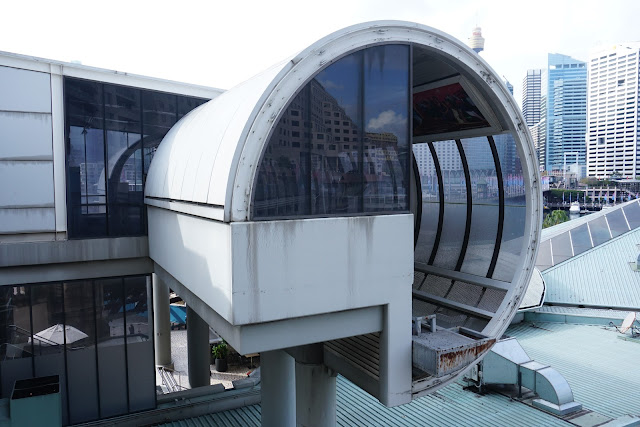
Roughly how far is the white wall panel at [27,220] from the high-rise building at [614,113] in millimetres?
156900

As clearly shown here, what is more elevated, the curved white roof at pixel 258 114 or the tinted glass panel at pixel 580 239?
the curved white roof at pixel 258 114

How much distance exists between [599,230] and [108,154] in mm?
26304

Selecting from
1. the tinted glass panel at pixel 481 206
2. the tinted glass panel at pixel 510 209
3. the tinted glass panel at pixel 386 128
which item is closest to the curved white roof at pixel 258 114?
the tinted glass panel at pixel 386 128

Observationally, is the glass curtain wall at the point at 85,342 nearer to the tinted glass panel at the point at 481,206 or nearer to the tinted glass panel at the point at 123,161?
the tinted glass panel at the point at 123,161

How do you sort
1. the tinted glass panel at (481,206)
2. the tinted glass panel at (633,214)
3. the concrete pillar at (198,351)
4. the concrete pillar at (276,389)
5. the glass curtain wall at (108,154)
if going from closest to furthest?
1. the tinted glass panel at (481,206)
2. the concrete pillar at (276,389)
3. the glass curtain wall at (108,154)
4. the concrete pillar at (198,351)
5. the tinted glass panel at (633,214)

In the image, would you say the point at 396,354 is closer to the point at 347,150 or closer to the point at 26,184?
the point at 347,150

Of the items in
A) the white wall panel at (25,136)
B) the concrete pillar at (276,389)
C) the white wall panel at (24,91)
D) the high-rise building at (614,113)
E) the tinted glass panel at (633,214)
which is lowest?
the concrete pillar at (276,389)

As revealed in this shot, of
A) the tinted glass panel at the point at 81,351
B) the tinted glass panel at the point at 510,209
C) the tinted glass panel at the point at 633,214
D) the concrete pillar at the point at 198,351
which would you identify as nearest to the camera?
the tinted glass panel at the point at 510,209

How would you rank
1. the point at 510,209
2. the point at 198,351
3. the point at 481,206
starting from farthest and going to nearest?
the point at 198,351 < the point at 481,206 < the point at 510,209

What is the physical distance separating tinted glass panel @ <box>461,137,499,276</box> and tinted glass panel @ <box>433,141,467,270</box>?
0.34m

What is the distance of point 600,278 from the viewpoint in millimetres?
22703

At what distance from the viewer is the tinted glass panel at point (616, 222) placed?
1051 inches

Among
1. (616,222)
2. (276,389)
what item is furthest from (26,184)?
(616,222)

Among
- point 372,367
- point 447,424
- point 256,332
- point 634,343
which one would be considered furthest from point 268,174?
point 634,343
